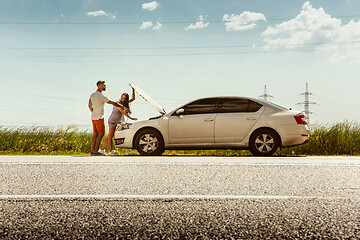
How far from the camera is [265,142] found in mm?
12023

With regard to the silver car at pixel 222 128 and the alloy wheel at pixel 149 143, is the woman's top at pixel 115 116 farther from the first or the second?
the alloy wheel at pixel 149 143

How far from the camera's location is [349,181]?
22.2 feet

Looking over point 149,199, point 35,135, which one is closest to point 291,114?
point 149,199

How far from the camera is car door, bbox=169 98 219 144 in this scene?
12352 millimetres

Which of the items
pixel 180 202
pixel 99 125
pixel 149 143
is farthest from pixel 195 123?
pixel 180 202

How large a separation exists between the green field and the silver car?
10.1ft

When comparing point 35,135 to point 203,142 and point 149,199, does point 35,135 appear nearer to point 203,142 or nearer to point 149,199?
point 203,142

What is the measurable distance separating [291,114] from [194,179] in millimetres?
6020

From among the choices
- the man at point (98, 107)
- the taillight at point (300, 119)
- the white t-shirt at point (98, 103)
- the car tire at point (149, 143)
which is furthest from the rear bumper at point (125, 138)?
the taillight at point (300, 119)

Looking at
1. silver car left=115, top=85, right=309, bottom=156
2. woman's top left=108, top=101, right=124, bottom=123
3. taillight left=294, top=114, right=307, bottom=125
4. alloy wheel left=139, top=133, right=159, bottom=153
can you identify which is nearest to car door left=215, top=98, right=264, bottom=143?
silver car left=115, top=85, right=309, bottom=156

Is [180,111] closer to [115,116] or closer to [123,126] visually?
[123,126]

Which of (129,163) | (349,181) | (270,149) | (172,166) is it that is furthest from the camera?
(270,149)

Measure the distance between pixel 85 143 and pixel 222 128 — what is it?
797 centimetres

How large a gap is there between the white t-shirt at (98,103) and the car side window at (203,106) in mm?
2416
